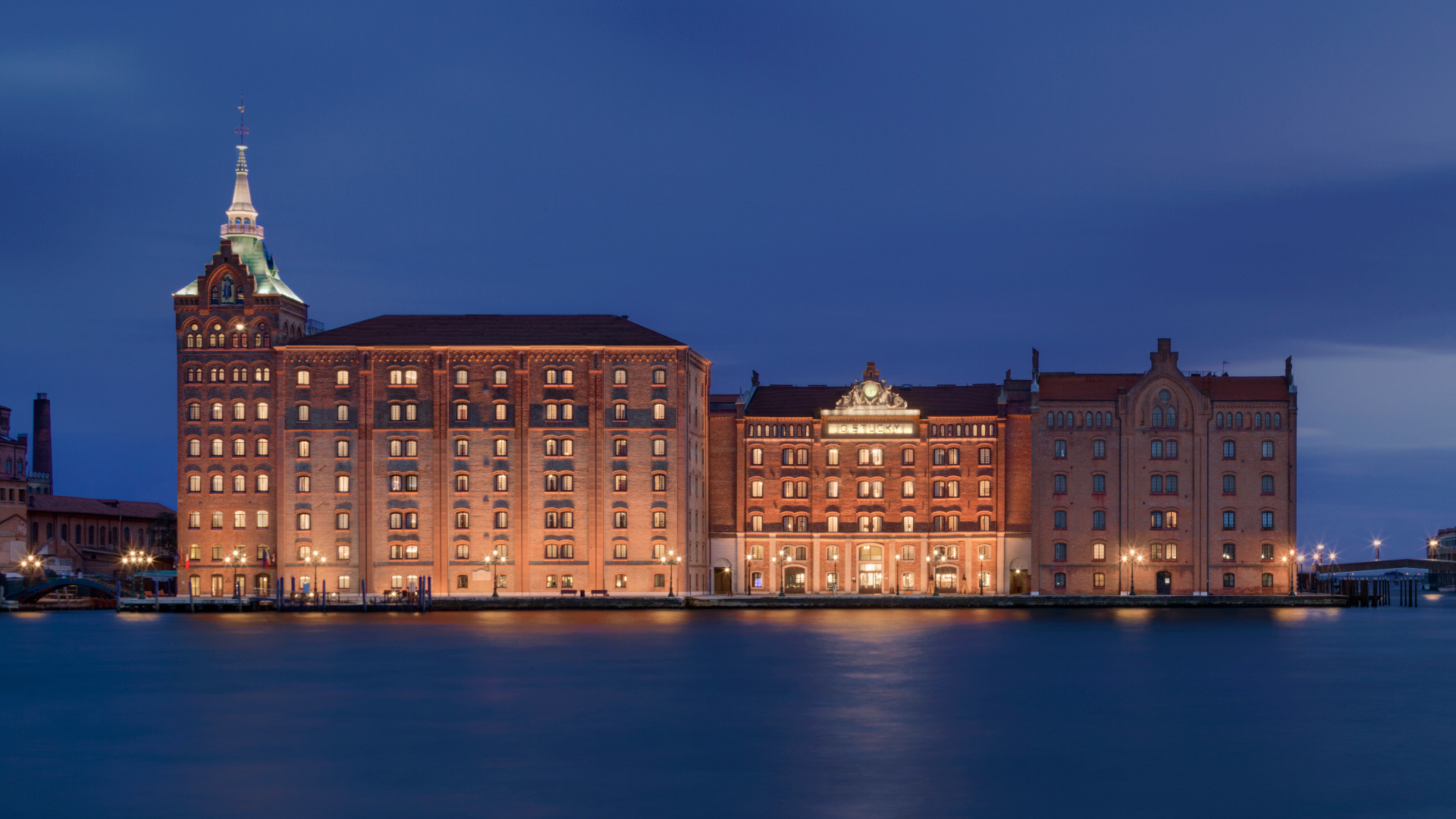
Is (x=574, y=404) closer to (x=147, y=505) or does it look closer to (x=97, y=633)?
(x=97, y=633)

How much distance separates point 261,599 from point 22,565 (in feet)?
124

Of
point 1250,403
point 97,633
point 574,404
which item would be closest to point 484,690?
point 97,633

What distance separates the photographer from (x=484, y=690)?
195 feet

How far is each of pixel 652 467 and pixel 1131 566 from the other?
3704 centimetres

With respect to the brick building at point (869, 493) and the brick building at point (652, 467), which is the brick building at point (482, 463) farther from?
the brick building at point (869, 493)

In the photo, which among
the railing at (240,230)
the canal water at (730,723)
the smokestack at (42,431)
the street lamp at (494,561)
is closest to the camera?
the canal water at (730,723)

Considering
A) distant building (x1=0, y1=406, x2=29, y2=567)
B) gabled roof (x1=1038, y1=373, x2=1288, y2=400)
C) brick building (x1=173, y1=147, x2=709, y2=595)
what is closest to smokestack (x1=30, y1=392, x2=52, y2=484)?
distant building (x1=0, y1=406, x2=29, y2=567)

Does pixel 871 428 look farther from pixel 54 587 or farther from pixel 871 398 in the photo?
pixel 54 587

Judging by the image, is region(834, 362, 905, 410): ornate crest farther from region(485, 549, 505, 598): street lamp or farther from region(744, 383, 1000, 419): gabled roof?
region(485, 549, 505, 598): street lamp

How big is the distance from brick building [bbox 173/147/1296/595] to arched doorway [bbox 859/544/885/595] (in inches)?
9.2

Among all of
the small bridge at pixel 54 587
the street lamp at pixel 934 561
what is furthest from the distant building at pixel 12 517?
the street lamp at pixel 934 561

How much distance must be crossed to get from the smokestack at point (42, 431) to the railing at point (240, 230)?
6498 cm

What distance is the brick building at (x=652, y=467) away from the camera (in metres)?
114

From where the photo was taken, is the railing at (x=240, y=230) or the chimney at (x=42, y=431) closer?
the railing at (x=240, y=230)
